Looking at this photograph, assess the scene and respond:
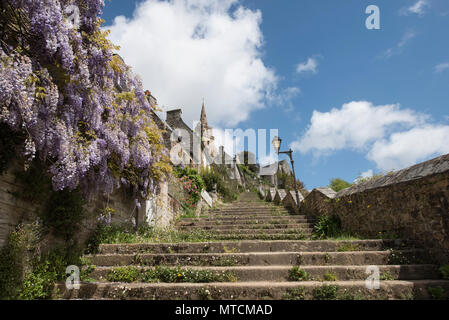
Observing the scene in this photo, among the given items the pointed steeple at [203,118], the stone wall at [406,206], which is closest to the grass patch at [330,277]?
the stone wall at [406,206]

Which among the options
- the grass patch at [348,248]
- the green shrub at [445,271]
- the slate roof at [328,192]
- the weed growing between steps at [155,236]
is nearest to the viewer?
the green shrub at [445,271]

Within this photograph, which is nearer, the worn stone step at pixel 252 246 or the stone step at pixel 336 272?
the stone step at pixel 336 272

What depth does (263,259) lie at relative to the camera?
164 inches

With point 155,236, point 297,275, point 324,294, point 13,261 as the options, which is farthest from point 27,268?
point 324,294

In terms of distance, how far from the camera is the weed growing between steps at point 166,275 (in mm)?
3654

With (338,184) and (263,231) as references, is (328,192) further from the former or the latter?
(338,184)

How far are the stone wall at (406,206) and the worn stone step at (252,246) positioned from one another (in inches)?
18.6

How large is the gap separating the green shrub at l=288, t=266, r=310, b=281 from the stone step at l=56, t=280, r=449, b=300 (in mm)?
144

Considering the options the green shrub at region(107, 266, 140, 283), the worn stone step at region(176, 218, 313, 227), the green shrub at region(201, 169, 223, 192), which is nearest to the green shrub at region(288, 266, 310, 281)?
the green shrub at region(107, 266, 140, 283)

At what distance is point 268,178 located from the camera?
1599 inches

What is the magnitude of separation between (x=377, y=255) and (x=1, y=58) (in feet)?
18.2

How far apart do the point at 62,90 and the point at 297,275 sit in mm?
4119

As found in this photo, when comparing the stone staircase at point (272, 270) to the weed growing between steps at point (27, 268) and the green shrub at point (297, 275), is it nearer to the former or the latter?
the green shrub at point (297, 275)
